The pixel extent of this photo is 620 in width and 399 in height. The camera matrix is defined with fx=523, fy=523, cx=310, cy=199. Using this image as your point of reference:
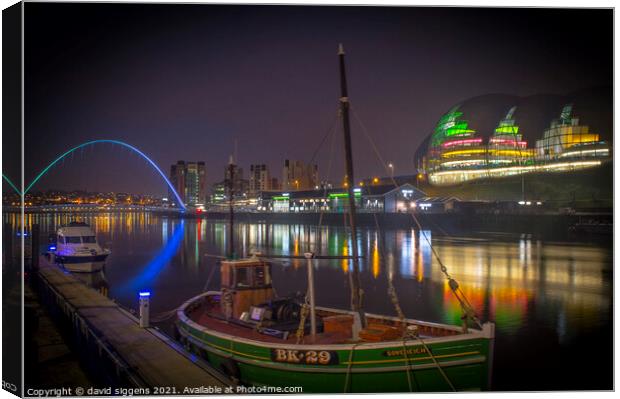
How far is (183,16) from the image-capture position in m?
6.67

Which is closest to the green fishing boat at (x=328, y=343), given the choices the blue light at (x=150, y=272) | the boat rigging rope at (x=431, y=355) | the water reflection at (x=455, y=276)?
the boat rigging rope at (x=431, y=355)

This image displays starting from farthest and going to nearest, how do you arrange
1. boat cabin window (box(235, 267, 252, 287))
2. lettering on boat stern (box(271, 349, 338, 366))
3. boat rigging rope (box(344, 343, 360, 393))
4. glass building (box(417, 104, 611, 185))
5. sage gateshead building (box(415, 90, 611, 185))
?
1. sage gateshead building (box(415, 90, 611, 185))
2. glass building (box(417, 104, 611, 185))
3. boat cabin window (box(235, 267, 252, 287))
4. lettering on boat stern (box(271, 349, 338, 366))
5. boat rigging rope (box(344, 343, 360, 393))

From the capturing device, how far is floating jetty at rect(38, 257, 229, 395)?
17.7 feet

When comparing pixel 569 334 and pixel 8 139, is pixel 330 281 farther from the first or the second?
pixel 8 139

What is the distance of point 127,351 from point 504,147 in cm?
4118

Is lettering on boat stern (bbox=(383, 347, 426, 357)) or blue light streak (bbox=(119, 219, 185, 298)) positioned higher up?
lettering on boat stern (bbox=(383, 347, 426, 357))

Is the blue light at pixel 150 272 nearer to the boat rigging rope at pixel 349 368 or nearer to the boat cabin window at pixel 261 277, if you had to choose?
the boat cabin window at pixel 261 277

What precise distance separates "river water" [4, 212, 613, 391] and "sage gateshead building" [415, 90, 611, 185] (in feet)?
19.5

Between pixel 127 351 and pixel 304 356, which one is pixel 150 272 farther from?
pixel 304 356

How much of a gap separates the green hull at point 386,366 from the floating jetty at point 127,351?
1.91 feet

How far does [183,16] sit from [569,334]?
838 cm

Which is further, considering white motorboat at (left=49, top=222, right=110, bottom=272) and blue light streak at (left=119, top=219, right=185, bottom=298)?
white motorboat at (left=49, top=222, right=110, bottom=272)

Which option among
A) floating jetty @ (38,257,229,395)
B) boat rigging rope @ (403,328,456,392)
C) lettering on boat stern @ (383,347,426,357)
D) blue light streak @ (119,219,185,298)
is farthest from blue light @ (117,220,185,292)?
boat rigging rope @ (403,328,456,392)

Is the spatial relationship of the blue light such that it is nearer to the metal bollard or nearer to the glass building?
the metal bollard
